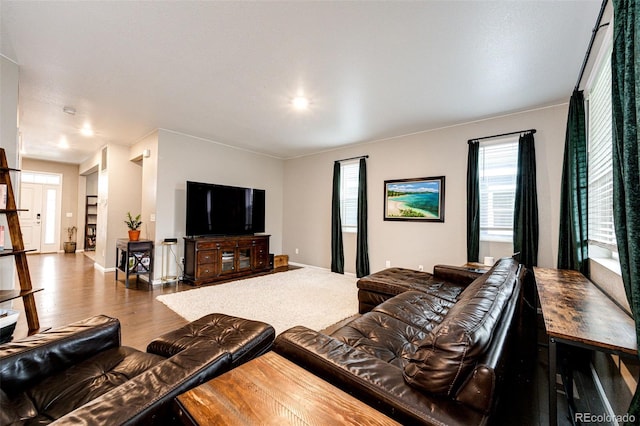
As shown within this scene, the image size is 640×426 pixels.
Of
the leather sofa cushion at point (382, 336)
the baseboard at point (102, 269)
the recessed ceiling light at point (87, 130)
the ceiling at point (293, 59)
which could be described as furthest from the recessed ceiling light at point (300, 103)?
the baseboard at point (102, 269)

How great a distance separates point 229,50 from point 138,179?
15.4 feet

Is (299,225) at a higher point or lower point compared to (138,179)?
lower

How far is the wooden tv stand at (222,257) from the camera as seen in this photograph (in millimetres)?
4477

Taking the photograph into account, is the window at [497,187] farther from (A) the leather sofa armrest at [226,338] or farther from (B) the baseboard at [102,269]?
(B) the baseboard at [102,269]

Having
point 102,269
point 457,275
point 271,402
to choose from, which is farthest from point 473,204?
point 102,269

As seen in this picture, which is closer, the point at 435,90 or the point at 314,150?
the point at 435,90

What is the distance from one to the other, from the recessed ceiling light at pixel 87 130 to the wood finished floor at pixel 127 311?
2.62m

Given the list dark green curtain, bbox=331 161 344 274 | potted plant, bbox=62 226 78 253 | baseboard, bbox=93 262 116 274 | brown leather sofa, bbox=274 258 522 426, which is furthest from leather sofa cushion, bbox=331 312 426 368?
potted plant, bbox=62 226 78 253

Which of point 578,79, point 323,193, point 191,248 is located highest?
point 578,79

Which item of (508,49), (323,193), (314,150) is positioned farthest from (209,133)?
(508,49)

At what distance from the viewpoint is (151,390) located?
0.88 meters

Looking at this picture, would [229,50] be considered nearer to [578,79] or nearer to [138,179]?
[578,79]

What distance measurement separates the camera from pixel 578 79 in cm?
270

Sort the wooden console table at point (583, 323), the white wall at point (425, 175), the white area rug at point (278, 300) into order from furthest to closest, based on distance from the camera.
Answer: the white wall at point (425, 175)
the white area rug at point (278, 300)
the wooden console table at point (583, 323)
